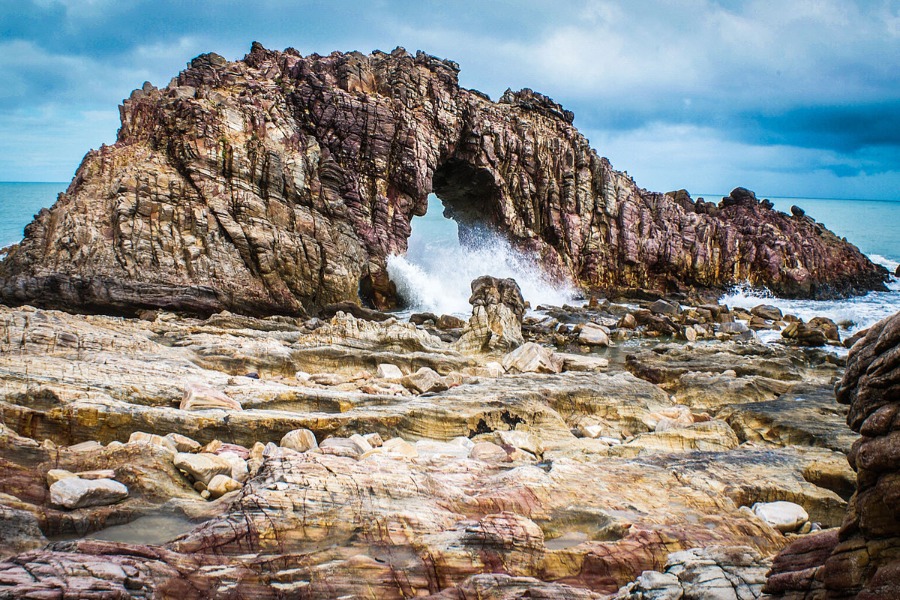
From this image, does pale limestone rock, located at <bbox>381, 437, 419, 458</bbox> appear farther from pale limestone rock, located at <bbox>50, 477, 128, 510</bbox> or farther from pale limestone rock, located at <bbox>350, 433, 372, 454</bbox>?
pale limestone rock, located at <bbox>50, 477, 128, 510</bbox>

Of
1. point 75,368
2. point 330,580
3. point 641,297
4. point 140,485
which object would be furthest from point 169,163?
point 641,297

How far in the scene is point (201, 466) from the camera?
7.41 metres

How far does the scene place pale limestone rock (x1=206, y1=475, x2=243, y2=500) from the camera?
721 centimetres

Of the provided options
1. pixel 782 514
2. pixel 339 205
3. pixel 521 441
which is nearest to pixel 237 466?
pixel 521 441

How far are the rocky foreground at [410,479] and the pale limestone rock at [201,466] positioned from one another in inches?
1.1

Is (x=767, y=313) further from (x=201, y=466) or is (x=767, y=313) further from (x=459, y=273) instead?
(x=201, y=466)

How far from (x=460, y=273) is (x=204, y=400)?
3526cm

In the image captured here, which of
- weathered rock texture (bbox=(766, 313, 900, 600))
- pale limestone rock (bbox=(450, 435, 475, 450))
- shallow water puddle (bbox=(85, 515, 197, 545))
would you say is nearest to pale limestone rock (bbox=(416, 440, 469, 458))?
pale limestone rock (bbox=(450, 435, 475, 450))

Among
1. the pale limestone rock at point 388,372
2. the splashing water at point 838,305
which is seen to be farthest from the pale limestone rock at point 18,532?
the splashing water at point 838,305

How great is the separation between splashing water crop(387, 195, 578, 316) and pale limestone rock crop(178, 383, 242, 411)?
87.8 feet

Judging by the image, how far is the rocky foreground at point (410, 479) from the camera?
16.3 ft

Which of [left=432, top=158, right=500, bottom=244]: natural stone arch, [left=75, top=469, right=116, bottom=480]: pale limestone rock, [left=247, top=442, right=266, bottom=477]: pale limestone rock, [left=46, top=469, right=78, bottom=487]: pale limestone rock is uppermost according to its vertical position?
[left=432, top=158, right=500, bottom=244]: natural stone arch

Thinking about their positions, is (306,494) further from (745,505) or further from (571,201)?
(571,201)

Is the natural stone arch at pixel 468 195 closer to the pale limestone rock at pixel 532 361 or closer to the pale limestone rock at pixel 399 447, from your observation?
the pale limestone rock at pixel 532 361
